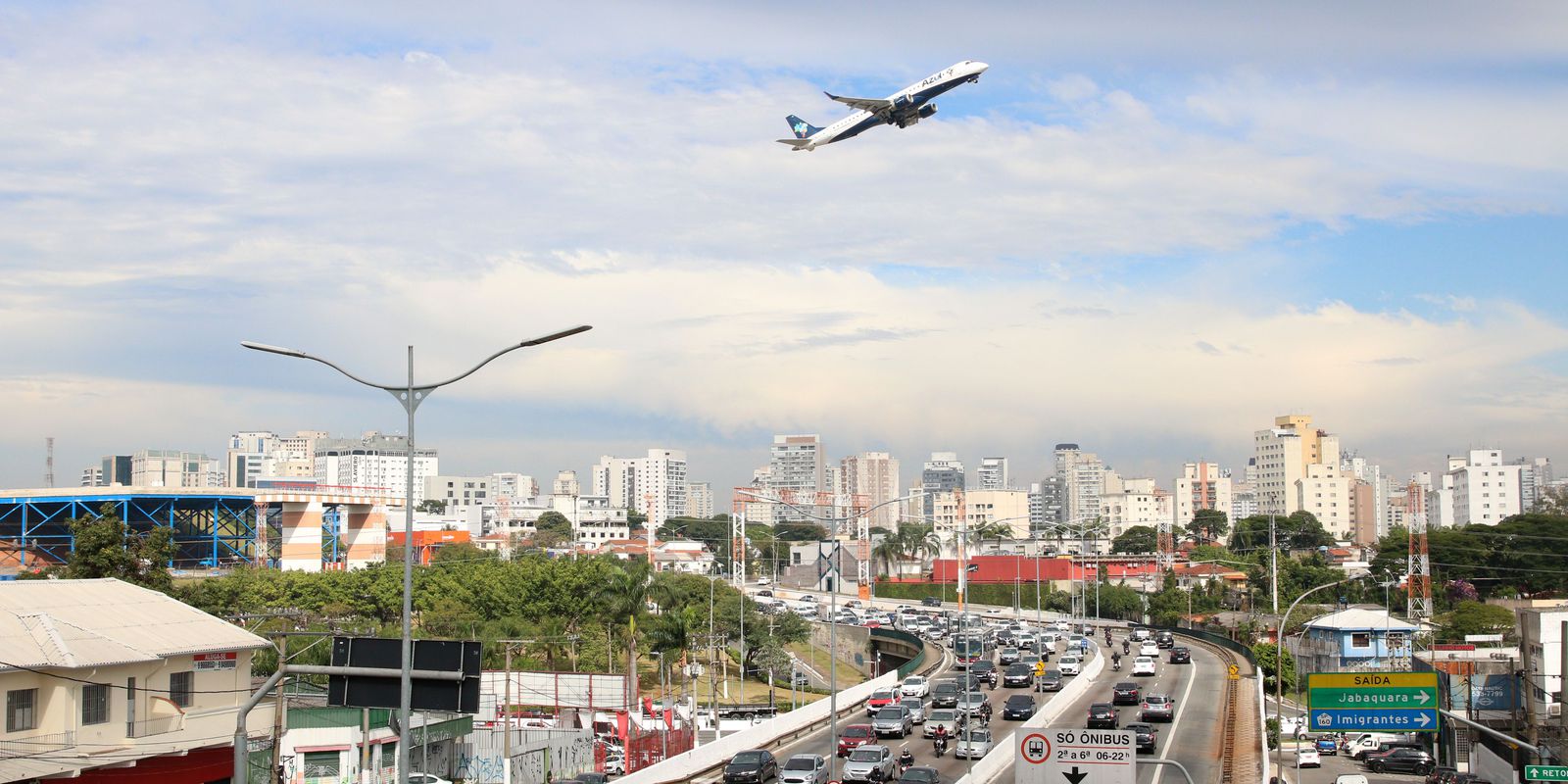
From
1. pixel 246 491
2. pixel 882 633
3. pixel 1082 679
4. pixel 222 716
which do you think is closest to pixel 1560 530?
pixel 882 633

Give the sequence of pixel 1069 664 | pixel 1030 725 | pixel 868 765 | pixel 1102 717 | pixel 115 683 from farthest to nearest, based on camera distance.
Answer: pixel 1069 664 → pixel 1102 717 → pixel 1030 725 → pixel 868 765 → pixel 115 683

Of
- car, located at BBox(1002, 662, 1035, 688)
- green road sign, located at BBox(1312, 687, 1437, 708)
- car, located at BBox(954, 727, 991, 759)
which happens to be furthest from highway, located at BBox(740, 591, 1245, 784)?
green road sign, located at BBox(1312, 687, 1437, 708)

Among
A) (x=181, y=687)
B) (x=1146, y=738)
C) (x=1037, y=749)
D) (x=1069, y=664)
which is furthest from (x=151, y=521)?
(x=1037, y=749)

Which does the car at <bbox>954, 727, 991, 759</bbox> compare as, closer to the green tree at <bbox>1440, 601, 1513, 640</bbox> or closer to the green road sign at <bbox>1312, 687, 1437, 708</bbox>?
the green road sign at <bbox>1312, 687, 1437, 708</bbox>

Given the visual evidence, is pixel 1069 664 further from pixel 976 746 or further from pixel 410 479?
pixel 410 479

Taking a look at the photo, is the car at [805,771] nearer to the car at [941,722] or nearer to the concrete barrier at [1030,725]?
the concrete barrier at [1030,725]
